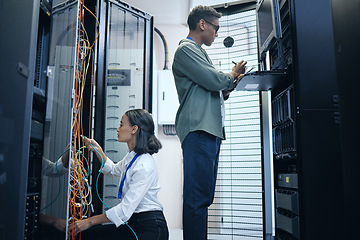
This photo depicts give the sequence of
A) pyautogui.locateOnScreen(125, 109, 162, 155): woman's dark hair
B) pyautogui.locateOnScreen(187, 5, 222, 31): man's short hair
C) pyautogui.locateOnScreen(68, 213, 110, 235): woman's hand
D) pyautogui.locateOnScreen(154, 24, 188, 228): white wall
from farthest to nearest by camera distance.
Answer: pyautogui.locateOnScreen(154, 24, 188, 228): white wall < pyautogui.locateOnScreen(187, 5, 222, 31): man's short hair < pyautogui.locateOnScreen(125, 109, 162, 155): woman's dark hair < pyautogui.locateOnScreen(68, 213, 110, 235): woman's hand

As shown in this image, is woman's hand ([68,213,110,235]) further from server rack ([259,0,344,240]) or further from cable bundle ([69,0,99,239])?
server rack ([259,0,344,240])

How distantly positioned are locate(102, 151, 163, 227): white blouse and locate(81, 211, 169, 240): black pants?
0.13 feet

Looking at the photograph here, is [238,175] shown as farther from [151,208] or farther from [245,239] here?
[151,208]

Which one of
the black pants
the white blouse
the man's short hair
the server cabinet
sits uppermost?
the man's short hair

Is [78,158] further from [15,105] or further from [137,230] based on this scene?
[15,105]

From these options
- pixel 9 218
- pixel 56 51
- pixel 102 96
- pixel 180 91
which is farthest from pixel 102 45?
pixel 9 218

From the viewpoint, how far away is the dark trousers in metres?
1.63

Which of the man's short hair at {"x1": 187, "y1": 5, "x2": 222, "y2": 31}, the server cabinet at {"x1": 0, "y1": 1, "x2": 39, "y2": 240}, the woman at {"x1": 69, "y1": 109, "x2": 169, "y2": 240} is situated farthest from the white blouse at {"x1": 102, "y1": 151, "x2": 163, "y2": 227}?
the man's short hair at {"x1": 187, "y1": 5, "x2": 222, "y2": 31}

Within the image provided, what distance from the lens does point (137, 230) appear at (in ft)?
5.39

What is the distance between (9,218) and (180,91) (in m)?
1.19

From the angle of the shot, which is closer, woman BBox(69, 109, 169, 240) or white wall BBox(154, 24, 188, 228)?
woman BBox(69, 109, 169, 240)

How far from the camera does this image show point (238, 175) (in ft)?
10.7

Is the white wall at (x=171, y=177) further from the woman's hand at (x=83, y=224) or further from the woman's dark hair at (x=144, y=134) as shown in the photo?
the woman's hand at (x=83, y=224)

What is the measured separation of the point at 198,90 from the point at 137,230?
0.79 meters
